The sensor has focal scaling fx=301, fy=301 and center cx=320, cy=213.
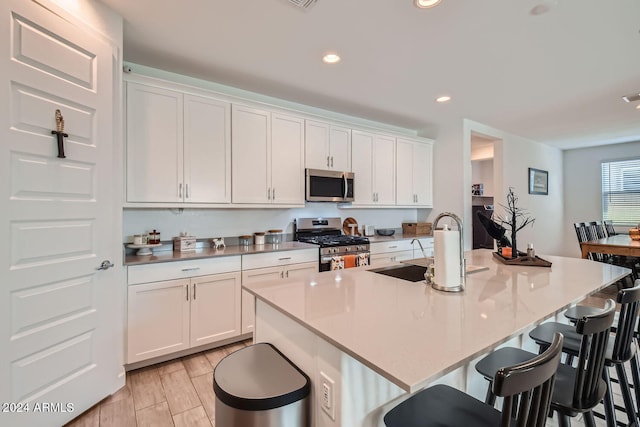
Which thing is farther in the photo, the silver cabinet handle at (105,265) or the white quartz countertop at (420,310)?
the silver cabinet handle at (105,265)

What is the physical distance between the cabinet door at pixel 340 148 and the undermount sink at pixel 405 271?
6.25 ft

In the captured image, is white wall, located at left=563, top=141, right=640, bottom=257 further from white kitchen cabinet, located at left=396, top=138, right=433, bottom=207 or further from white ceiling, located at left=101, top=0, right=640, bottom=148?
white kitchen cabinet, located at left=396, top=138, right=433, bottom=207

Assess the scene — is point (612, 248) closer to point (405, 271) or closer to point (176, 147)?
point (405, 271)

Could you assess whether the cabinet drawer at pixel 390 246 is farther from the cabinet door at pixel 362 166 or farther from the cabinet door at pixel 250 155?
the cabinet door at pixel 250 155

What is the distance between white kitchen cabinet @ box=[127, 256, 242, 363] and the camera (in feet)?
7.63

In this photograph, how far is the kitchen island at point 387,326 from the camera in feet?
2.88

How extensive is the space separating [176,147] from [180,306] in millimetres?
1380

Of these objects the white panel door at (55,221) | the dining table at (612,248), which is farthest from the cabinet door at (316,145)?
the dining table at (612,248)

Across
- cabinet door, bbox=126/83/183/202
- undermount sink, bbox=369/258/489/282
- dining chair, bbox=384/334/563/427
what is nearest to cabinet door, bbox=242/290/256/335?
cabinet door, bbox=126/83/183/202

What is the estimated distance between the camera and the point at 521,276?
6.07 ft

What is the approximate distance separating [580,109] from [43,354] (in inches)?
234

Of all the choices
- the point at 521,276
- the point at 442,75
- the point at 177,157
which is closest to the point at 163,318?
the point at 177,157

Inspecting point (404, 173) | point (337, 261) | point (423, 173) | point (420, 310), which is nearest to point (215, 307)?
point (337, 261)

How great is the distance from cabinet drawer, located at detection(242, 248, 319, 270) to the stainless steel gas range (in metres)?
0.13
